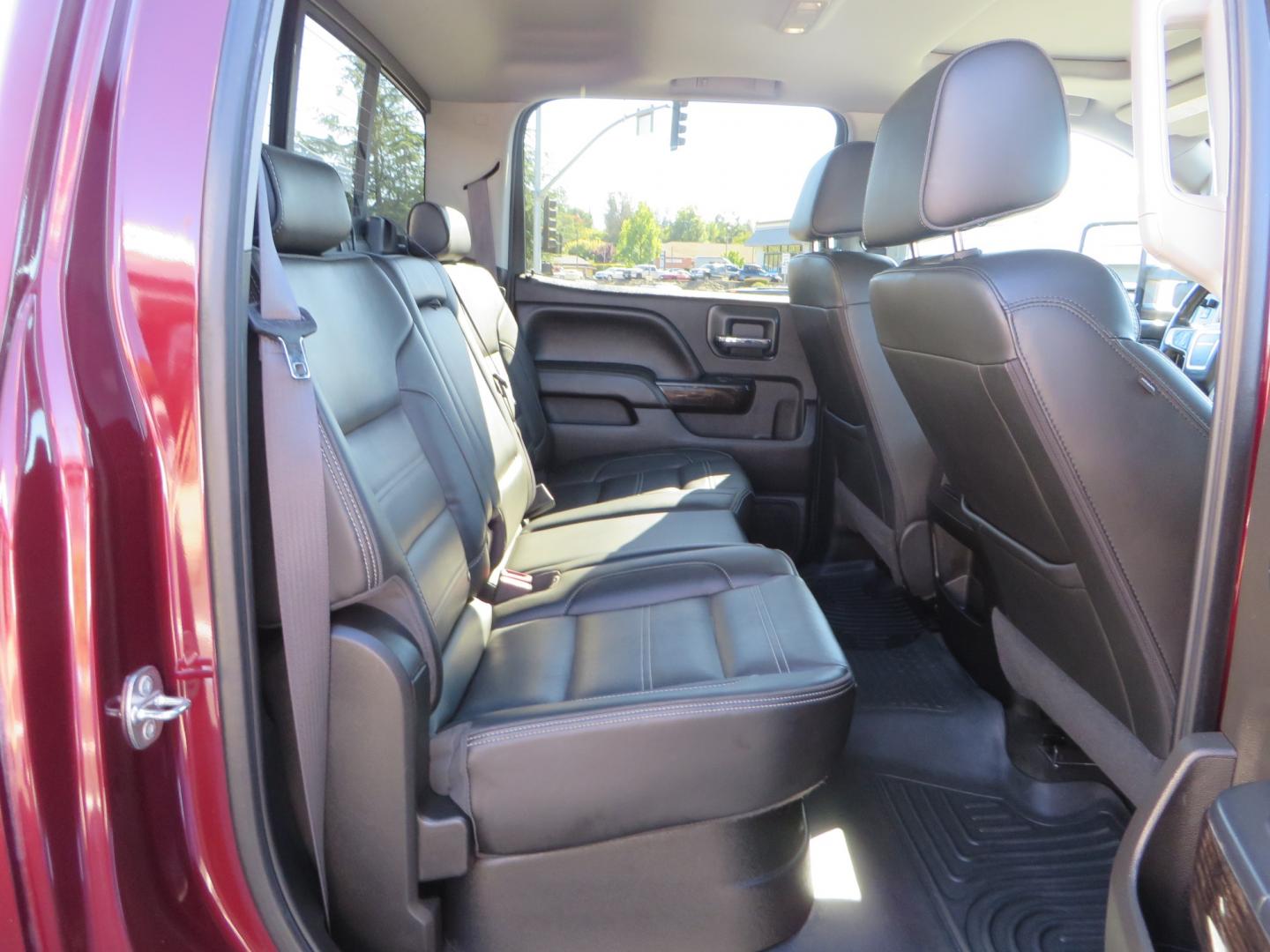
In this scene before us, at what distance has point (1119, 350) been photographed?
3.78 feet

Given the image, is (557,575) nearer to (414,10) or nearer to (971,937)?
(971,937)

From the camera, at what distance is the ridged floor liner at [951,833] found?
137cm

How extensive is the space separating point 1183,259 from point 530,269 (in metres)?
2.35

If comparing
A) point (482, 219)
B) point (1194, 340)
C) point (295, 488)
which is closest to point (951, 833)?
point (1194, 340)

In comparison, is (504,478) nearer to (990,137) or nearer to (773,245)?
(990,137)

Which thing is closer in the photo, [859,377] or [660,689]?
[660,689]

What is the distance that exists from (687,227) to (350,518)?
2133 millimetres

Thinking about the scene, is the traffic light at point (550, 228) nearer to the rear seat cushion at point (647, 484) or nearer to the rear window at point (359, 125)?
the rear window at point (359, 125)

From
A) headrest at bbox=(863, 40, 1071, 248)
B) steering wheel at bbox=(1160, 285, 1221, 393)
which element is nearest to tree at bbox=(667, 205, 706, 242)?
steering wheel at bbox=(1160, 285, 1221, 393)

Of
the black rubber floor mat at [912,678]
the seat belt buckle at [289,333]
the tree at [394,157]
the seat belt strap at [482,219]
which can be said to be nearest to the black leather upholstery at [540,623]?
the seat belt buckle at [289,333]

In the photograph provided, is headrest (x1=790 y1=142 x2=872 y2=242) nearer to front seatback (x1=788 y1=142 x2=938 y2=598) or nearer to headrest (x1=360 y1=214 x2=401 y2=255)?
front seatback (x1=788 y1=142 x2=938 y2=598)

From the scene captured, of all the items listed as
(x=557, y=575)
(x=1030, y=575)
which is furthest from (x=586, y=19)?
(x=1030, y=575)

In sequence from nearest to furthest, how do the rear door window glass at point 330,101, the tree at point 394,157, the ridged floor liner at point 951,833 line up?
the ridged floor liner at point 951,833
the rear door window glass at point 330,101
the tree at point 394,157

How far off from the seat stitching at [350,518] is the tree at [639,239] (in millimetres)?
2088
